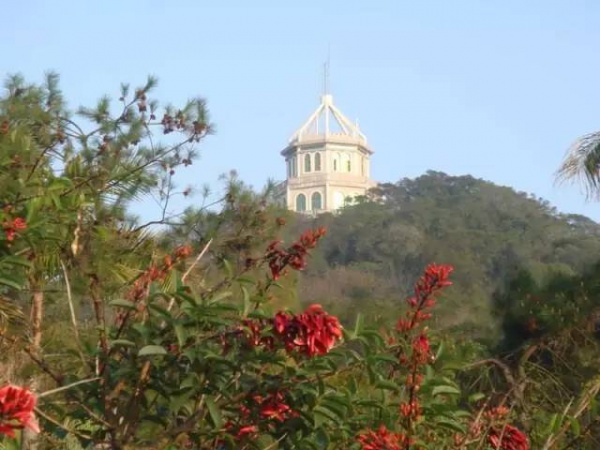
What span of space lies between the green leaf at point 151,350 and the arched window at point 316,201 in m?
74.4

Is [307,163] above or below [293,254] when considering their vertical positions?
above

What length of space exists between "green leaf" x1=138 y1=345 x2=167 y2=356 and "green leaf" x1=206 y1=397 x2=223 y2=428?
18 centimetres

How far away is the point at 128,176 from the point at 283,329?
13.6ft

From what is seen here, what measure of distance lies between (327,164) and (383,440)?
252ft

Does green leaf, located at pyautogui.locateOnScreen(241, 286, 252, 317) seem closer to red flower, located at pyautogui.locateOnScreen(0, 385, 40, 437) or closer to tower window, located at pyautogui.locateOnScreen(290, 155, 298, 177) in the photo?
red flower, located at pyautogui.locateOnScreen(0, 385, 40, 437)

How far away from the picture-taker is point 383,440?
2.70 m

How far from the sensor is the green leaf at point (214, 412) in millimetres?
2904

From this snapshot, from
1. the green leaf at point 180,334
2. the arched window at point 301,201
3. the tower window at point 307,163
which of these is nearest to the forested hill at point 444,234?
the arched window at point 301,201

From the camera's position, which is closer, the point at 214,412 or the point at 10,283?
the point at 214,412

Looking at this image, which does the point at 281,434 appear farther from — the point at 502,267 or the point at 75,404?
the point at 502,267

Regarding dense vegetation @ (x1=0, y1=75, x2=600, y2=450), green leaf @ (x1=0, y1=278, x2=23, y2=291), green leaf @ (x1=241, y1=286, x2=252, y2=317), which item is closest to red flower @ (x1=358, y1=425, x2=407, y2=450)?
dense vegetation @ (x1=0, y1=75, x2=600, y2=450)

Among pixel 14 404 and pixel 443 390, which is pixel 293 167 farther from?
pixel 14 404

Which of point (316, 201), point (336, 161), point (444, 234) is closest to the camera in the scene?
point (444, 234)

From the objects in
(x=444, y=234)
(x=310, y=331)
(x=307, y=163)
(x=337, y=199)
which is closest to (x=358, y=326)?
(x=310, y=331)
